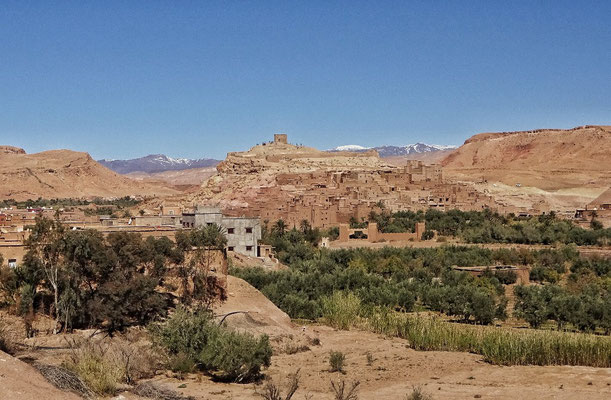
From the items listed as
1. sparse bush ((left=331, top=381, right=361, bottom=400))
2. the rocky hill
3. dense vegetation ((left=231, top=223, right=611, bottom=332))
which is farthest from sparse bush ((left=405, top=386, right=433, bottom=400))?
the rocky hill

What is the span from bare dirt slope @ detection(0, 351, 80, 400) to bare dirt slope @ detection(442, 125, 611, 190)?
77290 mm

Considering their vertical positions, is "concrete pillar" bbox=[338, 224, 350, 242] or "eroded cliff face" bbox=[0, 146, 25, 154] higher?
"eroded cliff face" bbox=[0, 146, 25, 154]

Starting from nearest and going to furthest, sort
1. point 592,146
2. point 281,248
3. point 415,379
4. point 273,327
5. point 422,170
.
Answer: point 415,379
point 273,327
point 281,248
point 422,170
point 592,146

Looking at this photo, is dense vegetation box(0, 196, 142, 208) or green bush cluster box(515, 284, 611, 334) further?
dense vegetation box(0, 196, 142, 208)

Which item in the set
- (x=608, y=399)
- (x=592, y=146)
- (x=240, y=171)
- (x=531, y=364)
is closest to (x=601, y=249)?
(x=531, y=364)

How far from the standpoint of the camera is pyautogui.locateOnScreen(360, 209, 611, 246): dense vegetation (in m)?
45.5

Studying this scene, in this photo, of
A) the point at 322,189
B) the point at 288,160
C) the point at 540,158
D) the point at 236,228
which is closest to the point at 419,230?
the point at 236,228

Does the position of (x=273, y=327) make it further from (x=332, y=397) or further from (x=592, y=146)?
(x=592, y=146)

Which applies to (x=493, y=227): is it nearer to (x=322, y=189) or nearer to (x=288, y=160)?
(x=322, y=189)

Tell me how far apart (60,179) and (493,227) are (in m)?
79.2

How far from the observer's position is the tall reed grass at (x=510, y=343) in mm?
17172

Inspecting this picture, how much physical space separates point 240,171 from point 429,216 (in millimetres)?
27231

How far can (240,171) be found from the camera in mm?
77500

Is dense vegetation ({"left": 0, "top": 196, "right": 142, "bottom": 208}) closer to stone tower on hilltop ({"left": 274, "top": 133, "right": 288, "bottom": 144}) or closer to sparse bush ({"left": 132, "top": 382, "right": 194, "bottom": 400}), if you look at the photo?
stone tower on hilltop ({"left": 274, "top": 133, "right": 288, "bottom": 144})
